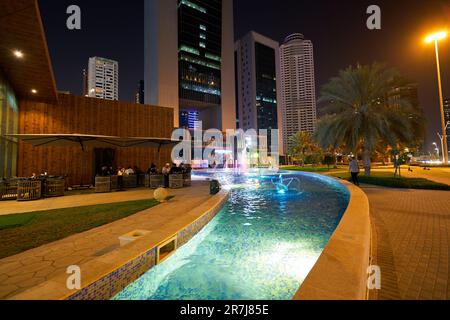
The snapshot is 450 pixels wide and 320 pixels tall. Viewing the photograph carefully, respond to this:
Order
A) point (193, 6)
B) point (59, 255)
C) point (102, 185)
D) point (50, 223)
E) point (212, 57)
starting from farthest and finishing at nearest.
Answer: point (212, 57) → point (193, 6) → point (102, 185) → point (50, 223) → point (59, 255)

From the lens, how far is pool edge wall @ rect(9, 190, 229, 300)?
2076 mm

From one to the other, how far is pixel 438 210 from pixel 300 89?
547 feet

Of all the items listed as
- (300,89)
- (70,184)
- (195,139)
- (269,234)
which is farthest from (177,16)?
(300,89)

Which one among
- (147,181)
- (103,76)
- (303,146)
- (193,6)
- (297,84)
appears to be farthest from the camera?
(297,84)

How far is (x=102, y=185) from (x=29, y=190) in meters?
2.66

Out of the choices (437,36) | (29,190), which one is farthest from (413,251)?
(437,36)

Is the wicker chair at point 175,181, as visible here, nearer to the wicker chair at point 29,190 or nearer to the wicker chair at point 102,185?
the wicker chair at point 102,185

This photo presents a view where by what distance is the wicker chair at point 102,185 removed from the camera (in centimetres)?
1006

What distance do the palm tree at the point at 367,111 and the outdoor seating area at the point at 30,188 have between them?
604 inches

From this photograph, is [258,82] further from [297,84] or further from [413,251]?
[413,251]

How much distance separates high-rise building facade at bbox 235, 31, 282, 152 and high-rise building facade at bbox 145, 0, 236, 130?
3425cm

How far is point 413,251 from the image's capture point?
338 centimetres

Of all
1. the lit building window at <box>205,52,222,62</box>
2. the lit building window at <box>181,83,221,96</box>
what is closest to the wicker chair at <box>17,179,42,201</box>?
the lit building window at <box>181,83,221,96</box>
